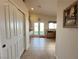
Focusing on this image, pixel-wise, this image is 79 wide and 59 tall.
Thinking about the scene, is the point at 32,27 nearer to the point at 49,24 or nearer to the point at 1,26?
the point at 49,24

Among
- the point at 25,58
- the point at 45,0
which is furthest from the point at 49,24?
the point at 25,58

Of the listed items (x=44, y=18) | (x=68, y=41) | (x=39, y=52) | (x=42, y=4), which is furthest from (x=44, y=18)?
(x=68, y=41)

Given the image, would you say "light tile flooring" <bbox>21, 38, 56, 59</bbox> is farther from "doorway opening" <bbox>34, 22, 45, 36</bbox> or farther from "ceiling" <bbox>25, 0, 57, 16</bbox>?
"doorway opening" <bbox>34, 22, 45, 36</bbox>

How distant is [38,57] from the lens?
4363 millimetres

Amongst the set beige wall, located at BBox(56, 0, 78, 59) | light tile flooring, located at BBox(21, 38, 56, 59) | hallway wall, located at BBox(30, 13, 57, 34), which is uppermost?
hallway wall, located at BBox(30, 13, 57, 34)

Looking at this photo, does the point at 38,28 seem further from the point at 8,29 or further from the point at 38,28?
the point at 8,29

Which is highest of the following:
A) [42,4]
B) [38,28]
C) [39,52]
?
[42,4]

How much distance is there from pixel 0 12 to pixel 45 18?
10036 millimetres

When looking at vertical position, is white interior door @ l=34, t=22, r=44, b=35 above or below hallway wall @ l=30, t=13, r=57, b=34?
below

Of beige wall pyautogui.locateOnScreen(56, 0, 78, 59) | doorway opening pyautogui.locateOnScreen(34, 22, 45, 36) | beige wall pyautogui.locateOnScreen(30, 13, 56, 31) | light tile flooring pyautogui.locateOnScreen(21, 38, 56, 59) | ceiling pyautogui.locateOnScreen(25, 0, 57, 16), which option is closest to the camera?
beige wall pyautogui.locateOnScreen(56, 0, 78, 59)

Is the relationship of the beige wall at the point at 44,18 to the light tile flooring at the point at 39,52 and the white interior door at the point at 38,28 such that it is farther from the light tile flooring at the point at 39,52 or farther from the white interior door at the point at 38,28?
the light tile flooring at the point at 39,52

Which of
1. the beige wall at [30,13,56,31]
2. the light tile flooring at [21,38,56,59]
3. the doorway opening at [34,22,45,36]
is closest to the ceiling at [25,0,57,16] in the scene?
the light tile flooring at [21,38,56,59]

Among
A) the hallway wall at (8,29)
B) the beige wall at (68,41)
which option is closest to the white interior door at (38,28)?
the hallway wall at (8,29)

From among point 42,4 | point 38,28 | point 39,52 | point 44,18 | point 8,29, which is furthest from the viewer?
point 38,28
